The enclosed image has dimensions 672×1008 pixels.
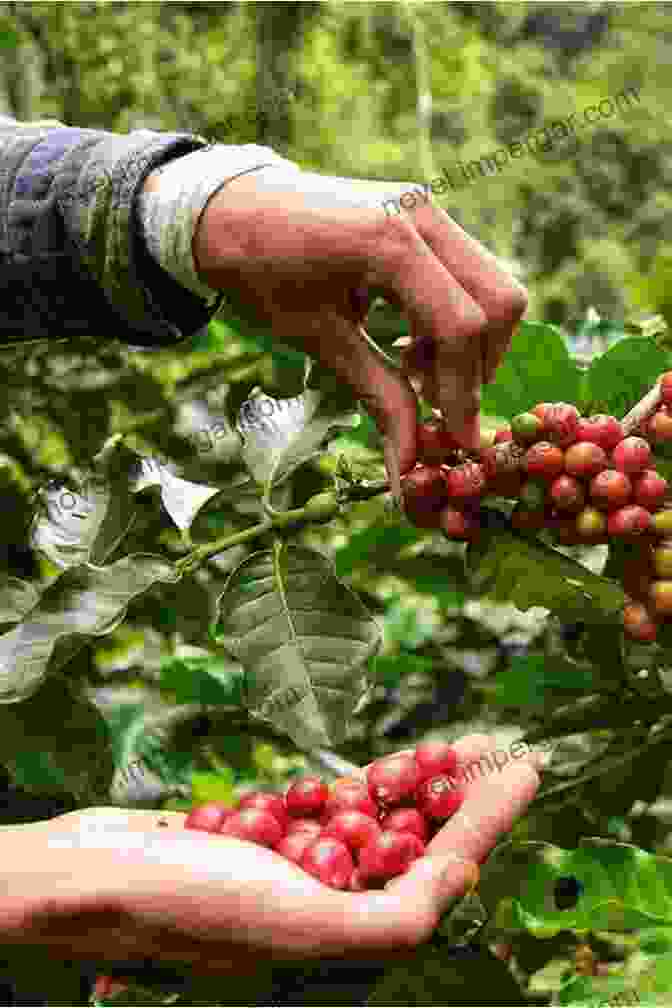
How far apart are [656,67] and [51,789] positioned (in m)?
7.56

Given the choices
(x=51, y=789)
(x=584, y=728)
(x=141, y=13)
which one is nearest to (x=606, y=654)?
(x=584, y=728)

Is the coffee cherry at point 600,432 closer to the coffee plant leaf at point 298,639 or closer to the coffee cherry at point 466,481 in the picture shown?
the coffee cherry at point 466,481

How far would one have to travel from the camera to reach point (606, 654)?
1.34m

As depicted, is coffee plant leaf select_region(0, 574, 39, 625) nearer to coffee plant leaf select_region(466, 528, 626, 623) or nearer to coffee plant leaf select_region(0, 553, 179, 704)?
coffee plant leaf select_region(0, 553, 179, 704)

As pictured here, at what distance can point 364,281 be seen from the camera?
0.97m

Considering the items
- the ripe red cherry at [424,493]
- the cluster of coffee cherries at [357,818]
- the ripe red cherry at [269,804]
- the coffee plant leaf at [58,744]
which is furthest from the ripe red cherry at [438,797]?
the coffee plant leaf at [58,744]

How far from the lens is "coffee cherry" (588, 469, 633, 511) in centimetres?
104

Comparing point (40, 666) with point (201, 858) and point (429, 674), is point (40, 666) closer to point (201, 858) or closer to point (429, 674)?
point (201, 858)

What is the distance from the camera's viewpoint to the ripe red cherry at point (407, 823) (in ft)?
3.29

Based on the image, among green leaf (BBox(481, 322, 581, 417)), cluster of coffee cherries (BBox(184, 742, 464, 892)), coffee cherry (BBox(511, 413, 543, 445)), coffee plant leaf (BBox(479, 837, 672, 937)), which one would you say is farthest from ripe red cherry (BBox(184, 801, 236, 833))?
green leaf (BBox(481, 322, 581, 417))

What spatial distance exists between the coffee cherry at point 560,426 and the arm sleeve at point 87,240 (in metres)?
0.29

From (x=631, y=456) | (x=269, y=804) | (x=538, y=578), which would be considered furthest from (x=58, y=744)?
(x=631, y=456)

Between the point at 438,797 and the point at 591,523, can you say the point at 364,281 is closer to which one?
the point at 591,523

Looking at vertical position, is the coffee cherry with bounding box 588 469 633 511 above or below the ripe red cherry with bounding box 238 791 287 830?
above
